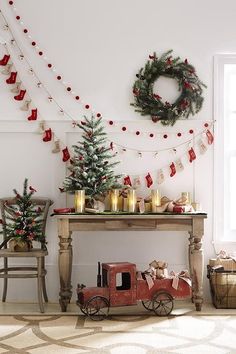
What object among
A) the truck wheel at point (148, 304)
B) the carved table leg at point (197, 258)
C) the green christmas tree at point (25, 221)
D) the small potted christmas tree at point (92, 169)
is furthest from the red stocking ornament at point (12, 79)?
the truck wheel at point (148, 304)

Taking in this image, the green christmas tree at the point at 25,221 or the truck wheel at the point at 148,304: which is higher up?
the green christmas tree at the point at 25,221

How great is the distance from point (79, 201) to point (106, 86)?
4.04 feet

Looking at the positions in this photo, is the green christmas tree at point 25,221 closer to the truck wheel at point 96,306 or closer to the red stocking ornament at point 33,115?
the red stocking ornament at point 33,115

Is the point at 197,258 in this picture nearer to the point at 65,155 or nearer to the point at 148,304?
the point at 148,304

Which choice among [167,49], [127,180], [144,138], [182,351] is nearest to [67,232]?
[127,180]

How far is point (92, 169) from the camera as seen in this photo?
202 inches

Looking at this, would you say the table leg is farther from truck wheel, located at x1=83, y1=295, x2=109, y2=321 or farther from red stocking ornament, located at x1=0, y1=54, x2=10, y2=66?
red stocking ornament, located at x1=0, y1=54, x2=10, y2=66

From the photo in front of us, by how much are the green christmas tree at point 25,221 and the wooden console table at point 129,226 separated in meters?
0.29

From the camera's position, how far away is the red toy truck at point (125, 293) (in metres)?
4.62

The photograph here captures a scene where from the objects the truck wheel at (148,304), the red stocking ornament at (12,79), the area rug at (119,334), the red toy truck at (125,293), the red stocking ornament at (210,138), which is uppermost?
the red stocking ornament at (12,79)

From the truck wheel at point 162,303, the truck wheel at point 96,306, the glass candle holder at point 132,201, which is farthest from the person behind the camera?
the glass candle holder at point 132,201

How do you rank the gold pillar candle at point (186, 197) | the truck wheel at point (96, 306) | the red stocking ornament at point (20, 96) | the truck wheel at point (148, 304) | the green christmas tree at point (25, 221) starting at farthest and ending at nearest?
the red stocking ornament at point (20, 96), the gold pillar candle at point (186, 197), the green christmas tree at point (25, 221), the truck wheel at point (148, 304), the truck wheel at point (96, 306)

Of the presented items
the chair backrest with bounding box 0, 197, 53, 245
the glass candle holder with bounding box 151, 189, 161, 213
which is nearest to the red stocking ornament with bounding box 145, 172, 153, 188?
the glass candle holder with bounding box 151, 189, 161, 213

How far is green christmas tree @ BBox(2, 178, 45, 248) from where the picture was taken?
4988 mm
